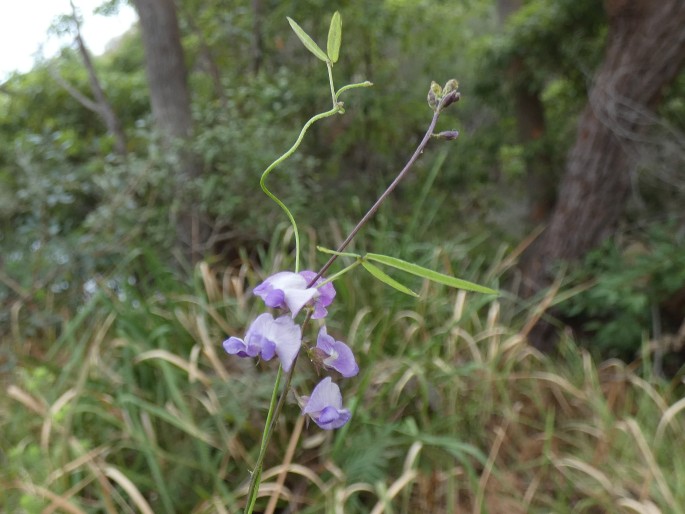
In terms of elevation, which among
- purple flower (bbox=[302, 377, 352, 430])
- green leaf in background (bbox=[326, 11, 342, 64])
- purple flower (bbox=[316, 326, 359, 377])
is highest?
green leaf in background (bbox=[326, 11, 342, 64])

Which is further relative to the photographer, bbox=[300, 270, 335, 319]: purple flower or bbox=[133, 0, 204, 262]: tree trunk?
bbox=[133, 0, 204, 262]: tree trunk

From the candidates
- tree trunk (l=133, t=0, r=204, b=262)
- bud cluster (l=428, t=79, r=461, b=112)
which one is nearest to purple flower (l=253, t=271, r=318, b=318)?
bud cluster (l=428, t=79, r=461, b=112)

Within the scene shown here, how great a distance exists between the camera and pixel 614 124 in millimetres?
3436

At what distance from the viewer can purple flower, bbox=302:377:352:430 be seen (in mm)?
642

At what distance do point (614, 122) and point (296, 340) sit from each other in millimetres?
3234

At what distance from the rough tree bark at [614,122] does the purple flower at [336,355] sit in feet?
10.2

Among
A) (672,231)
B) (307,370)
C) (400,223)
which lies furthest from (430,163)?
(307,370)

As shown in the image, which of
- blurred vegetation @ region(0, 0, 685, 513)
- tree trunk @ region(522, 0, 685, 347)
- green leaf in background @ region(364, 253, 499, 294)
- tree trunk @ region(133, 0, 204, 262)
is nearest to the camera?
green leaf in background @ region(364, 253, 499, 294)

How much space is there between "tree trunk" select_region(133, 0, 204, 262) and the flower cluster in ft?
9.20

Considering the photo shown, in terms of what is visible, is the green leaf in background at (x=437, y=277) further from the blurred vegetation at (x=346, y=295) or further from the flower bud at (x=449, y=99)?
the blurred vegetation at (x=346, y=295)

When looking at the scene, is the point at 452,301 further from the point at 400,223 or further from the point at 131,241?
the point at 131,241

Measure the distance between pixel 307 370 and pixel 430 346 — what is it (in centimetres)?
44

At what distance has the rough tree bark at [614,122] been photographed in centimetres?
327

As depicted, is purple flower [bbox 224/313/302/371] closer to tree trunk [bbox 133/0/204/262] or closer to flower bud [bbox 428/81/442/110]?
flower bud [bbox 428/81/442/110]
